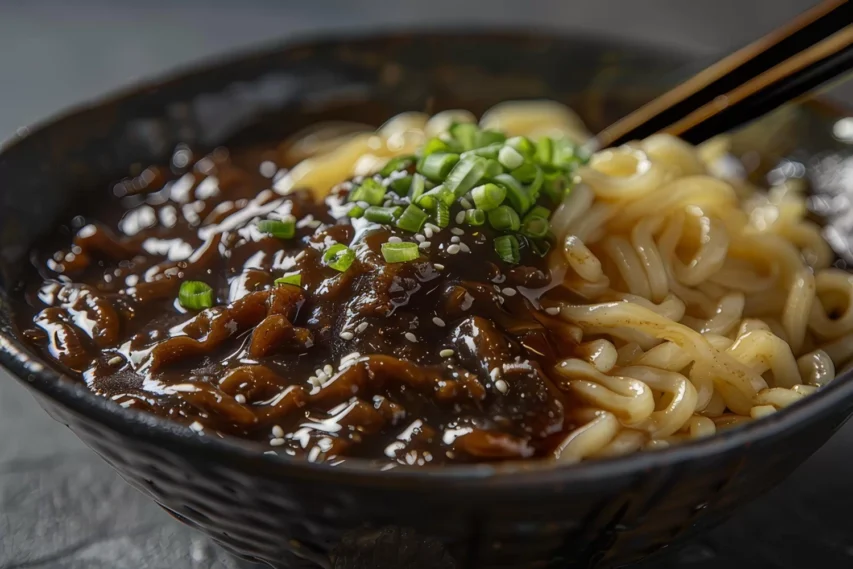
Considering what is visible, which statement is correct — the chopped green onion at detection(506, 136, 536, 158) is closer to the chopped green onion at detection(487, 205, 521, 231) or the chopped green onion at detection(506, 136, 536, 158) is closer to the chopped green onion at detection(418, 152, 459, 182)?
the chopped green onion at detection(418, 152, 459, 182)

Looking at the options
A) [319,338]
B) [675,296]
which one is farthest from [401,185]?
[675,296]

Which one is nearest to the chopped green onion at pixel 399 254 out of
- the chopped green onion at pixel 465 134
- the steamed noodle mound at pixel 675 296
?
the steamed noodle mound at pixel 675 296

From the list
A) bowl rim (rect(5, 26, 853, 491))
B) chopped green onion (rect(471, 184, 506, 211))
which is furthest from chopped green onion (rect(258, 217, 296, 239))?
bowl rim (rect(5, 26, 853, 491))

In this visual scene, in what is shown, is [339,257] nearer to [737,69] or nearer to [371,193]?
[371,193]

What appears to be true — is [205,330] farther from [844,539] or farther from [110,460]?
[844,539]

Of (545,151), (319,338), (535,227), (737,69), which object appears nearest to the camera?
(319,338)

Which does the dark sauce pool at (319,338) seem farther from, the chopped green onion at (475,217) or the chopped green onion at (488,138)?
the chopped green onion at (488,138)
